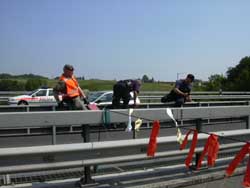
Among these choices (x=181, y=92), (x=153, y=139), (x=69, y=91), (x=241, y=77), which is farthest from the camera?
(x=241, y=77)

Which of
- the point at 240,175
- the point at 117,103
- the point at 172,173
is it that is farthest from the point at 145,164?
→ the point at 117,103

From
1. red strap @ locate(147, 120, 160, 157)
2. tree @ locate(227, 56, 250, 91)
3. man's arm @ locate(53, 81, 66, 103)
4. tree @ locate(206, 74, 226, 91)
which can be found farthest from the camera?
tree @ locate(206, 74, 226, 91)

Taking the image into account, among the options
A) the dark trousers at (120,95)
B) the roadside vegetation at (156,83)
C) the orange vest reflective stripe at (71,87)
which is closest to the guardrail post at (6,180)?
the orange vest reflective stripe at (71,87)

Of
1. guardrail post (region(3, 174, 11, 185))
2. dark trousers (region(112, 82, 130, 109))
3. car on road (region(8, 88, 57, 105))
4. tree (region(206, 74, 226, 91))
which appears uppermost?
tree (region(206, 74, 226, 91))

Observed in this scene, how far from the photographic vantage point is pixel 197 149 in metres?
6.19

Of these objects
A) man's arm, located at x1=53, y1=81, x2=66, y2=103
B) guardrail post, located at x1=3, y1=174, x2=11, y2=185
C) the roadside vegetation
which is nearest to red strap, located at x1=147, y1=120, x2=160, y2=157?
guardrail post, located at x1=3, y1=174, x2=11, y2=185

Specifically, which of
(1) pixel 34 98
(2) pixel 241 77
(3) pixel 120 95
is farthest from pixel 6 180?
(2) pixel 241 77

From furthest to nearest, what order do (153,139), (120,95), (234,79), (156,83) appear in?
(156,83) → (234,79) → (120,95) → (153,139)

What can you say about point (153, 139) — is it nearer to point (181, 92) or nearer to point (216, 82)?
point (181, 92)

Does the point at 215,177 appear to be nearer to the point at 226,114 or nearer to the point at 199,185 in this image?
the point at 199,185

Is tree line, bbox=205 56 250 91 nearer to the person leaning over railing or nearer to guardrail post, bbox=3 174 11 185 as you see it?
the person leaning over railing

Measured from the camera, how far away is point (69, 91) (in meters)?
9.42

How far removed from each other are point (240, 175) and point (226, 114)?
1.06 meters

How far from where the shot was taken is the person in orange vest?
9350mm
